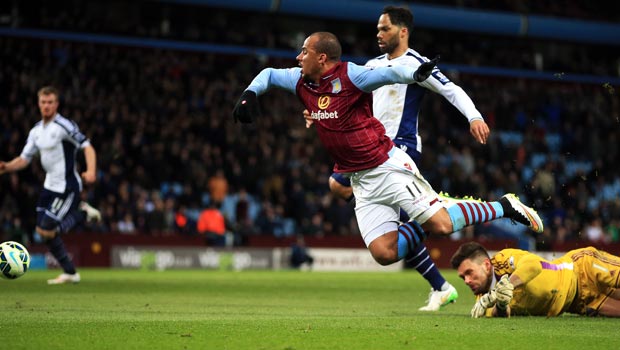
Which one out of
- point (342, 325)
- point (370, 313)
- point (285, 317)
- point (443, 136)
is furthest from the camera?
point (443, 136)

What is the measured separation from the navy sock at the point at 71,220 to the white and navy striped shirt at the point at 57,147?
0.44 m

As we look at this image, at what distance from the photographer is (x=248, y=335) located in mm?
6172

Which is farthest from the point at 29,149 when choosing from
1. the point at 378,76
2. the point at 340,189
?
the point at 378,76

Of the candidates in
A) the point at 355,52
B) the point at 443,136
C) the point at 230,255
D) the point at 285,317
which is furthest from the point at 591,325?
the point at 355,52

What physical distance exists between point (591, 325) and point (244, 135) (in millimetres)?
18269

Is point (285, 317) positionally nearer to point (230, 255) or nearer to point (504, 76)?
point (230, 255)

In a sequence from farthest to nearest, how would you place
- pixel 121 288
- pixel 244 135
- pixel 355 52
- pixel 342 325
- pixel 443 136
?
pixel 355 52, pixel 443 136, pixel 244 135, pixel 121 288, pixel 342 325

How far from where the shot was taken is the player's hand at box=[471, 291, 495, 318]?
766 cm

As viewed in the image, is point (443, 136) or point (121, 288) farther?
point (443, 136)

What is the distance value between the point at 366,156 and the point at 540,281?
1817 mm

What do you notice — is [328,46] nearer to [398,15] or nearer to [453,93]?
[453,93]

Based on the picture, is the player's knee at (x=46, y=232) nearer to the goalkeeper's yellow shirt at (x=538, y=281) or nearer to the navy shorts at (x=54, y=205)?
the navy shorts at (x=54, y=205)

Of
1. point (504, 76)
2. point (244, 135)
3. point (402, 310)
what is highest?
point (504, 76)

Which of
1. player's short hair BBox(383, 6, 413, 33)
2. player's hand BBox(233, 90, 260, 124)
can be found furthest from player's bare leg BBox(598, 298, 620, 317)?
player's hand BBox(233, 90, 260, 124)
